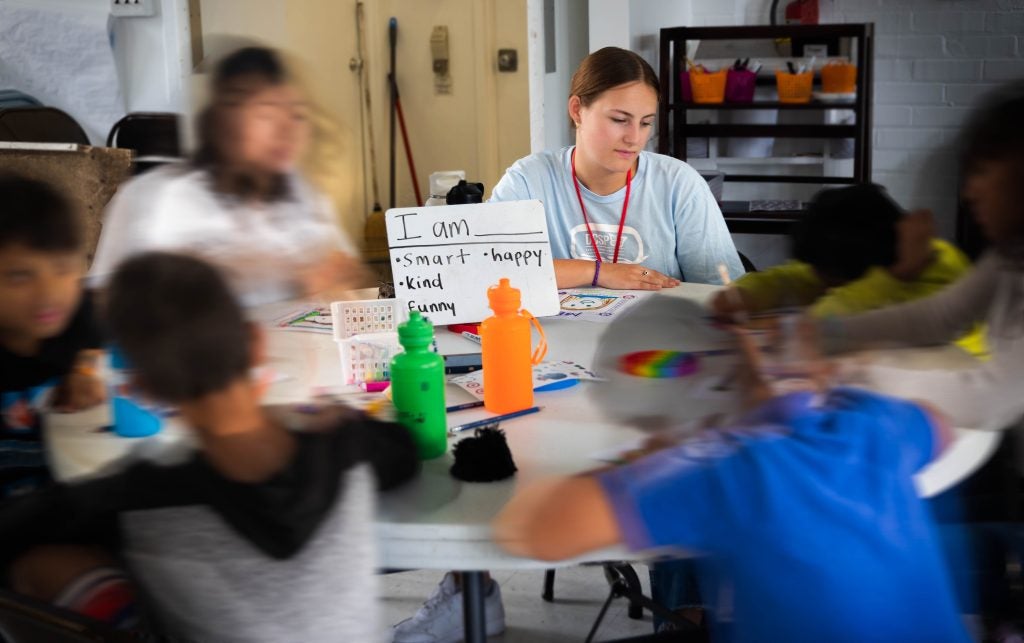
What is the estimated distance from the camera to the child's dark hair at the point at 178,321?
2.22ft

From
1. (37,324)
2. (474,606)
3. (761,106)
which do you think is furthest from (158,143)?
(761,106)

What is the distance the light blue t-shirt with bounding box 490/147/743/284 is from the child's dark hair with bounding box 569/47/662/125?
173 mm

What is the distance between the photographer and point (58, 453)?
3.67 feet

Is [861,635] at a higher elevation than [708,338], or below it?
below

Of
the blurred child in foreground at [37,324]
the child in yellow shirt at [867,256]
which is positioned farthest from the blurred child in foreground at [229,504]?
the child in yellow shirt at [867,256]

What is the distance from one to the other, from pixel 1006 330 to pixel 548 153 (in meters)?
1.73

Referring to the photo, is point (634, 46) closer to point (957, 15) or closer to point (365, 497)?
point (957, 15)

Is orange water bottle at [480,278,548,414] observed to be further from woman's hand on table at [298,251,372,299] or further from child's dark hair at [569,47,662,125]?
child's dark hair at [569,47,662,125]

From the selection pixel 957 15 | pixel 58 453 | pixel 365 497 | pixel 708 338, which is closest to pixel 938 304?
pixel 708 338

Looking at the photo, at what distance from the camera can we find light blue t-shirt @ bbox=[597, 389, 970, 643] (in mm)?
783

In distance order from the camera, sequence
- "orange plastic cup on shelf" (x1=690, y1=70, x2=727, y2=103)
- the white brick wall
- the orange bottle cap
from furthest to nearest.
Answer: the white brick wall, "orange plastic cup on shelf" (x1=690, y1=70, x2=727, y2=103), the orange bottle cap

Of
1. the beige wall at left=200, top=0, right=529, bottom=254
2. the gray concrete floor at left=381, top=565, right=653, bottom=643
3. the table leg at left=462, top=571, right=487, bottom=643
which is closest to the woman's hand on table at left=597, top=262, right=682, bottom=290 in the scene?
the gray concrete floor at left=381, top=565, right=653, bottom=643

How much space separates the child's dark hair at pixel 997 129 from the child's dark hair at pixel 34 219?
712mm

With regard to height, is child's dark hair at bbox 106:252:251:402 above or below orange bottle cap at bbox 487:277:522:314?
above
